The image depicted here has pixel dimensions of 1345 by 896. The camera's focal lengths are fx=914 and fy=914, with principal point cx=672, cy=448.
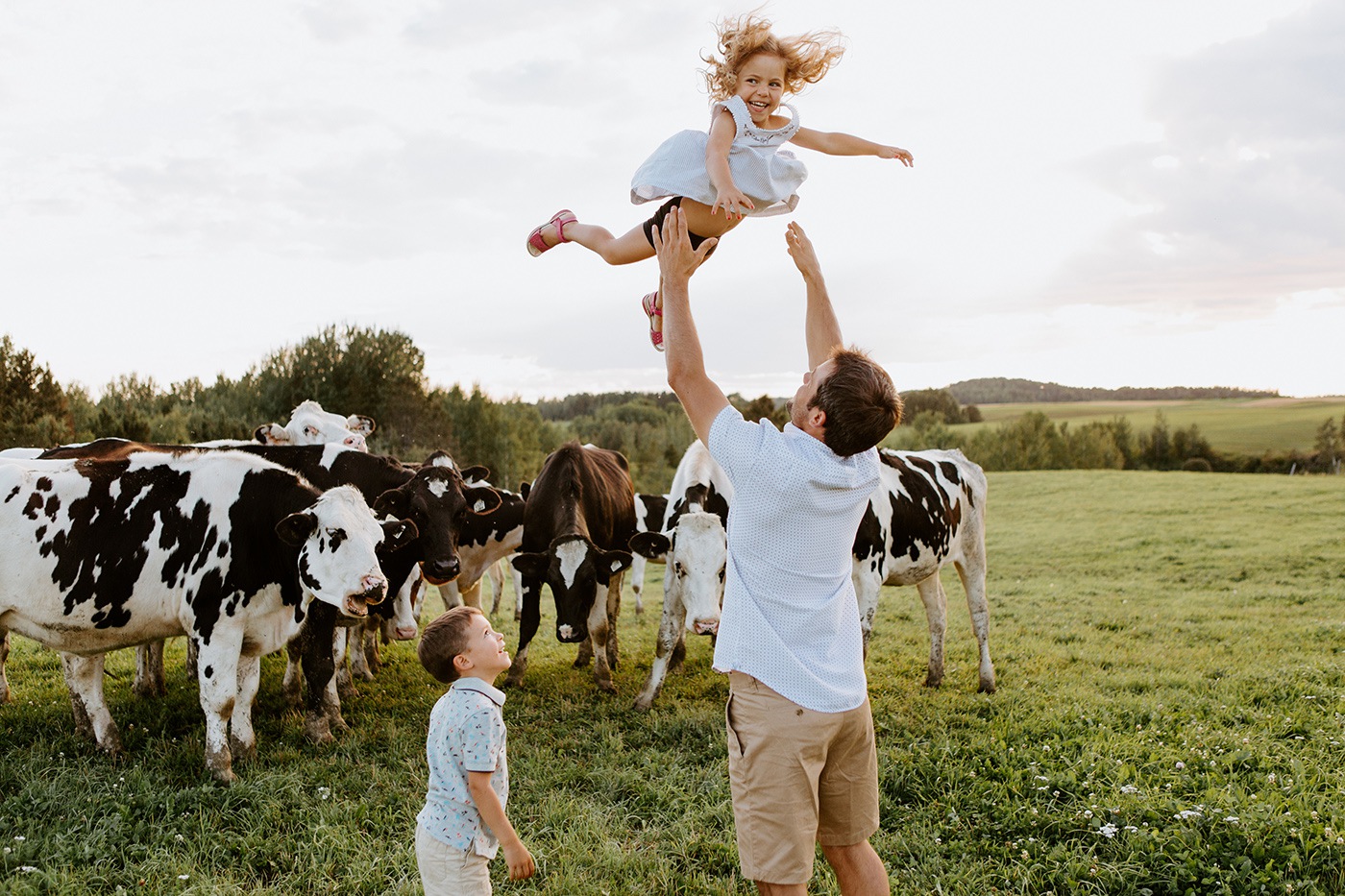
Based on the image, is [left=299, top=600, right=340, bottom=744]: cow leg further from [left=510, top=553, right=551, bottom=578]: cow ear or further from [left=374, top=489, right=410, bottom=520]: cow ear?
[left=510, top=553, right=551, bottom=578]: cow ear

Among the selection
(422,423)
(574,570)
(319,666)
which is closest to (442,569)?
(574,570)

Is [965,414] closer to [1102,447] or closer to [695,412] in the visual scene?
[1102,447]

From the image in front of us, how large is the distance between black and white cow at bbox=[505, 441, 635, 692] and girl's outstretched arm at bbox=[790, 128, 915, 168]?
15.9 feet

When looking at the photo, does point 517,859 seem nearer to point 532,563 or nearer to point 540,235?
point 540,235

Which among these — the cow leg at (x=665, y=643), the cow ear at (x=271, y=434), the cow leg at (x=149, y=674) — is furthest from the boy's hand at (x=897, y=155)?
the cow ear at (x=271, y=434)

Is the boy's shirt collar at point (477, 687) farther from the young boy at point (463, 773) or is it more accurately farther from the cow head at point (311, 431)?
the cow head at point (311, 431)

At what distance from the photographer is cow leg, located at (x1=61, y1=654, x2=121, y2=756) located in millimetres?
6652

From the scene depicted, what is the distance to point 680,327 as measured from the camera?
335 centimetres

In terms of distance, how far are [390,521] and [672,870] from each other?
11.8ft

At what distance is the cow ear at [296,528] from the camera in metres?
6.27

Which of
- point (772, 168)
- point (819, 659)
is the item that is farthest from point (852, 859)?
point (772, 168)

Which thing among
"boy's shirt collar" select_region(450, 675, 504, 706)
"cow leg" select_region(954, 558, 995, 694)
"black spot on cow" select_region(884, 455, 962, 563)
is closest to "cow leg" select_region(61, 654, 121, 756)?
"boy's shirt collar" select_region(450, 675, 504, 706)

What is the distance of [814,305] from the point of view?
4.07 metres

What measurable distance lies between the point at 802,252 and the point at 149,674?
23.9 ft
